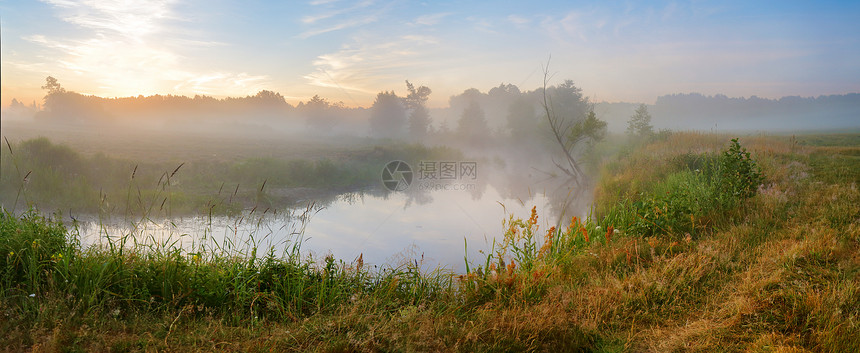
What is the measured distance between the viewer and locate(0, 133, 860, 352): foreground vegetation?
3.52 metres

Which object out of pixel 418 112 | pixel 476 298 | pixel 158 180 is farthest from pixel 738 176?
pixel 418 112

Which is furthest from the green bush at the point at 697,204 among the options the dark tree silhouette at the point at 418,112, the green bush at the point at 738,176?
the dark tree silhouette at the point at 418,112

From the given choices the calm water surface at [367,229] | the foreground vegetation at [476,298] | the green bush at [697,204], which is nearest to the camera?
the foreground vegetation at [476,298]

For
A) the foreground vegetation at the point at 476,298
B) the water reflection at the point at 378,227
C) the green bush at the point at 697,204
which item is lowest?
the water reflection at the point at 378,227

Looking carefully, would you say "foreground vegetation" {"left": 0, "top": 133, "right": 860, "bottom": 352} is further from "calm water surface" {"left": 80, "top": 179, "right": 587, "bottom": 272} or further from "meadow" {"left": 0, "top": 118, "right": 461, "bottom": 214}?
"meadow" {"left": 0, "top": 118, "right": 461, "bottom": 214}

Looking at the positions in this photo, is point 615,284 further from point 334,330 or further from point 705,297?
point 334,330

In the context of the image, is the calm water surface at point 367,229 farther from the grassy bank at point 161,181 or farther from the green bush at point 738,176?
the green bush at point 738,176

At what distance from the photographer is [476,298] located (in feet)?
17.1

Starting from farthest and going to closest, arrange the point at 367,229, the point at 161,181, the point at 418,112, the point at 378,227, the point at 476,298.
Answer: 1. the point at 418,112
2. the point at 161,181
3. the point at 378,227
4. the point at 367,229
5. the point at 476,298

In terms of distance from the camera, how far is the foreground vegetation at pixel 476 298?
3521 millimetres

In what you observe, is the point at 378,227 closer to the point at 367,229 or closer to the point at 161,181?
the point at 367,229

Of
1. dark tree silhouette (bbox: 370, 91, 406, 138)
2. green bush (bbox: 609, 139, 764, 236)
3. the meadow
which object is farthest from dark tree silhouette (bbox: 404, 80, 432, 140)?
green bush (bbox: 609, 139, 764, 236)

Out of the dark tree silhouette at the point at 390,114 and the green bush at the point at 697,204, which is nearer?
the green bush at the point at 697,204

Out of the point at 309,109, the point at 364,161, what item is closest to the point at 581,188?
the point at 364,161
